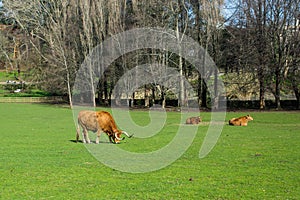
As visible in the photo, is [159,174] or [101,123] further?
[101,123]

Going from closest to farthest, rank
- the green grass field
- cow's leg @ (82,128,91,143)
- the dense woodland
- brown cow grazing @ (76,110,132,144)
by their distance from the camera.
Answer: the green grass field < brown cow grazing @ (76,110,132,144) < cow's leg @ (82,128,91,143) < the dense woodland

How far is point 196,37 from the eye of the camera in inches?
1827

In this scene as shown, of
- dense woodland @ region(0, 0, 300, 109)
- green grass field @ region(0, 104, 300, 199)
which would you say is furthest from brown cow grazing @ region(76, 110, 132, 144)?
dense woodland @ region(0, 0, 300, 109)

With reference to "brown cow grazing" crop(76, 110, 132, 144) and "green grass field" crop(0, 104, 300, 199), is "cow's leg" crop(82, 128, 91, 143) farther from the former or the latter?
"green grass field" crop(0, 104, 300, 199)

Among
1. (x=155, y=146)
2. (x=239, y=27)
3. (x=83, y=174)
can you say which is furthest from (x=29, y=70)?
(x=83, y=174)

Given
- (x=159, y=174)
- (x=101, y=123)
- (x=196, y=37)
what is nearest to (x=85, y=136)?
(x=101, y=123)

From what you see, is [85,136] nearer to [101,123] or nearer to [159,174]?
[101,123]

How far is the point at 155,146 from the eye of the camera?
1691 cm

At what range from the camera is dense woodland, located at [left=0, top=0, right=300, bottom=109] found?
135 feet

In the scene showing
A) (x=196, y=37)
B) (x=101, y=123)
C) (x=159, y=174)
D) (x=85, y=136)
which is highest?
(x=196, y=37)

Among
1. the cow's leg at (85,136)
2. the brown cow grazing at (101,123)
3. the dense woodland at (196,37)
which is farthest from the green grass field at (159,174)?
the dense woodland at (196,37)

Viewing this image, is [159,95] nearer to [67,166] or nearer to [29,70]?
[29,70]

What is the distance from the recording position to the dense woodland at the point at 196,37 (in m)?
41.0

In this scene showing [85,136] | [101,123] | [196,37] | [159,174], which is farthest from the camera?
[196,37]
